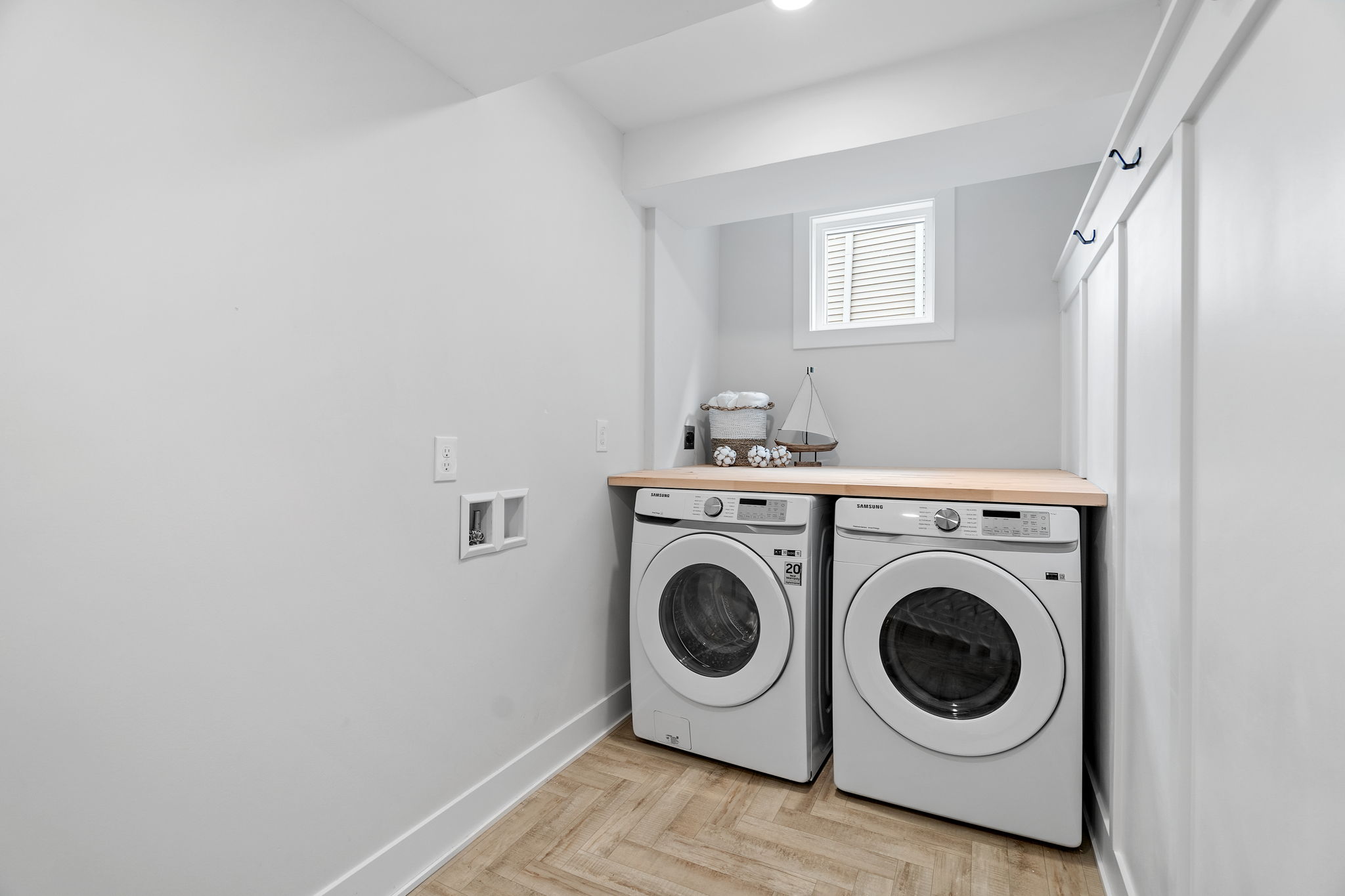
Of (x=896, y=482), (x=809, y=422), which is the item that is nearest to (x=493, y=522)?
(x=896, y=482)

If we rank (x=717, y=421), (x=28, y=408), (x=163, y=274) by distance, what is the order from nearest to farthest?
(x=28, y=408) < (x=163, y=274) < (x=717, y=421)

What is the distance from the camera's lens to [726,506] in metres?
1.98

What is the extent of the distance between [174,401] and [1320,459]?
1.54m

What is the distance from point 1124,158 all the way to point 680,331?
169 centimetres

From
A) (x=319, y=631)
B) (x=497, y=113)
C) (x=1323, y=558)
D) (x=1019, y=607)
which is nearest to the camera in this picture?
(x=1323, y=558)

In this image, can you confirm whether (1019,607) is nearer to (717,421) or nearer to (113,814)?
(717,421)

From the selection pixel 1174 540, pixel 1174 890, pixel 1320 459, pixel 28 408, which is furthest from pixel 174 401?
pixel 1174 890

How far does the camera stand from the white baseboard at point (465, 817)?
140 cm

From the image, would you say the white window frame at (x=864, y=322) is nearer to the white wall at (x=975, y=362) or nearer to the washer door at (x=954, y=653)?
the white wall at (x=975, y=362)

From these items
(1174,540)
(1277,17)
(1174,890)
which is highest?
(1277,17)

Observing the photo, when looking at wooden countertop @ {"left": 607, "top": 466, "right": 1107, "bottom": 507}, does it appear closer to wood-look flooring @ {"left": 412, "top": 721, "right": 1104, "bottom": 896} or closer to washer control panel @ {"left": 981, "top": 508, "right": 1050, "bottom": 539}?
washer control panel @ {"left": 981, "top": 508, "right": 1050, "bottom": 539}

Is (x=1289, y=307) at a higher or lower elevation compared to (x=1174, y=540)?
higher

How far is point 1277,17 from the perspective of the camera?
664 mm

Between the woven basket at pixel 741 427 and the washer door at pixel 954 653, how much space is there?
3.51ft
